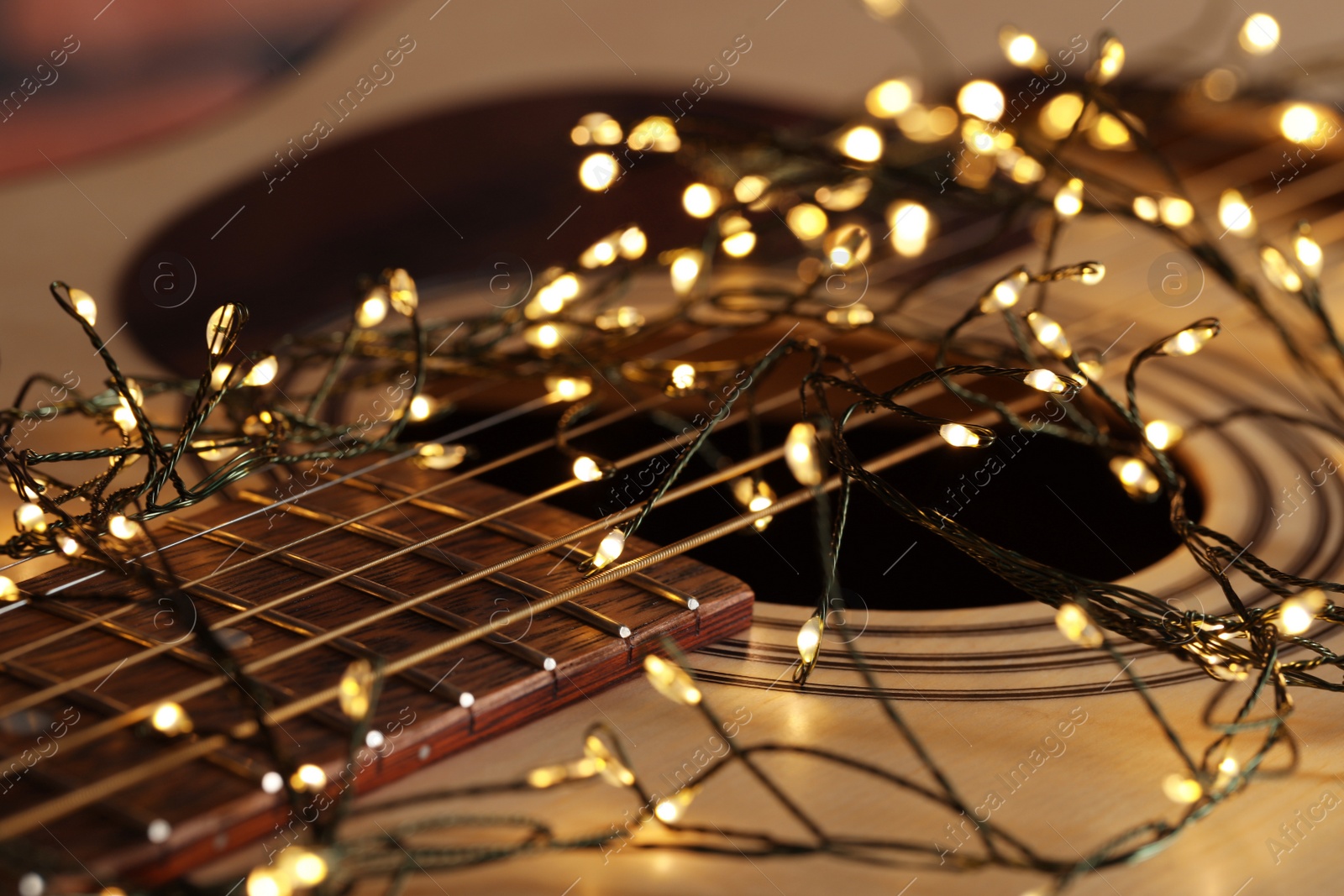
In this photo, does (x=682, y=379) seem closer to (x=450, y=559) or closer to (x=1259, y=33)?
(x=450, y=559)

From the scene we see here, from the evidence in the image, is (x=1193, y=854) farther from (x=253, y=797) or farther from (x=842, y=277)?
(x=842, y=277)

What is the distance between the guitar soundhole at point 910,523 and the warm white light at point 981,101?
0.22 m

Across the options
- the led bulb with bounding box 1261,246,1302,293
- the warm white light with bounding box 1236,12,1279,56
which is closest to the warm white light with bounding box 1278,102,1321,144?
the warm white light with bounding box 1236,12,1279,56

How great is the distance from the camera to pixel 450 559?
611 millimetres

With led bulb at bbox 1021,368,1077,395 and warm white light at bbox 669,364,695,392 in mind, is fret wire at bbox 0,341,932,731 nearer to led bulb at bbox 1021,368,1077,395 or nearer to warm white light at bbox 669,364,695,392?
warm white light at bbox 669,364,695,392

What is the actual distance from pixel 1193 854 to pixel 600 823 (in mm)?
226

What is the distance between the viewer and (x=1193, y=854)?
0.46 m

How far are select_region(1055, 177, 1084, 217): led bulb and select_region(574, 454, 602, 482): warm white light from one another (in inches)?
13.4

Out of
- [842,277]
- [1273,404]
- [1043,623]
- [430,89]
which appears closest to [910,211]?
[842,277]

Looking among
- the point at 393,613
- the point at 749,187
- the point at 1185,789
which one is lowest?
the point at 1185,789

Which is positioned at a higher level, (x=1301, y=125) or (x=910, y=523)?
(x=1301, y=125)

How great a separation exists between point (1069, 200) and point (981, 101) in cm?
9

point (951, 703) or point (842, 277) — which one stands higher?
point (842, 277)

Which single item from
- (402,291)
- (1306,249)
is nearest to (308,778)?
(402,291)
